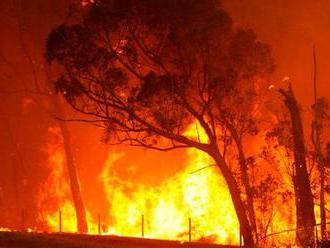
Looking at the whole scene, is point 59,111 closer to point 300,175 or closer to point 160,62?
point 160,62

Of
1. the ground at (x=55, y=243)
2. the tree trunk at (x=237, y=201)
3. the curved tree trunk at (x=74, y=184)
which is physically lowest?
the ground at (x=55, y=243)

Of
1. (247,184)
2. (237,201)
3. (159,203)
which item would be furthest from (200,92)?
(159,203)

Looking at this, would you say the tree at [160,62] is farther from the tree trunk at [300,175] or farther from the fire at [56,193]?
the fire at [56,193]

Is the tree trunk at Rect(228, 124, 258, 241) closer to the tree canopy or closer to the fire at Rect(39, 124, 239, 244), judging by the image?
the tree canopy

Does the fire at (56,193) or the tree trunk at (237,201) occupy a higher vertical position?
the fire at (56,193)

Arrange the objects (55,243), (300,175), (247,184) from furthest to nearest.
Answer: (247,184) < (300,175) < (55,243)

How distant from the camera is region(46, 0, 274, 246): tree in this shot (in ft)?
61.3

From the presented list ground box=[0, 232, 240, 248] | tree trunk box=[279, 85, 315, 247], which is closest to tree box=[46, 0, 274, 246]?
tree trunk box=[279, 85, 315, 247]

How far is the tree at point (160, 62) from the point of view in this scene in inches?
735

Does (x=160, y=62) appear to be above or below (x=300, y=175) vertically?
above

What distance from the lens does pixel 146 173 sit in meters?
32.3

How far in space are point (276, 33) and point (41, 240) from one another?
53.8 ft

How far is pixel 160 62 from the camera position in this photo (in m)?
19.3

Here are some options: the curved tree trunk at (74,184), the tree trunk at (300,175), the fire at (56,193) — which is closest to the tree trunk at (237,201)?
the tree trunk at (300,175)
